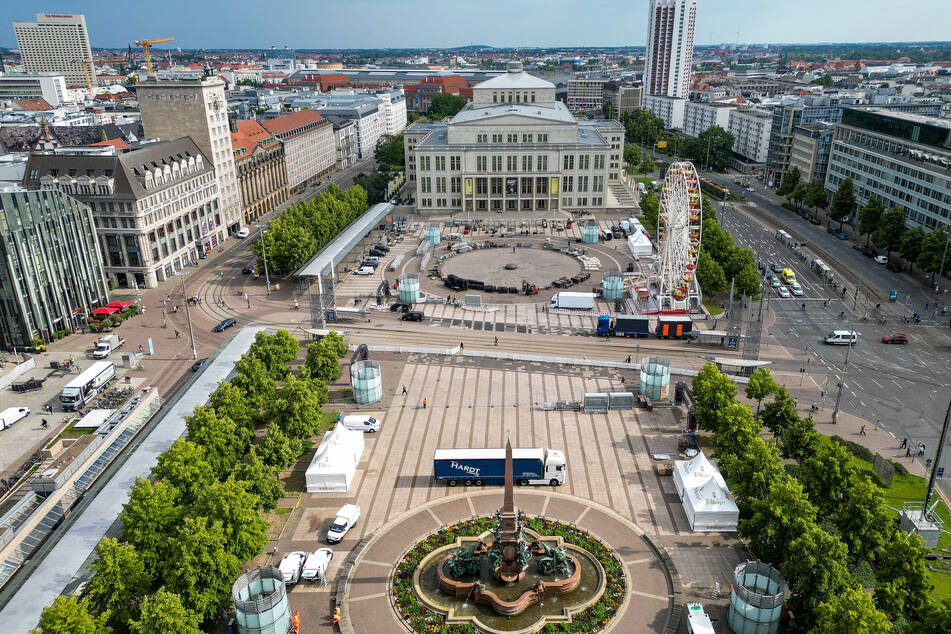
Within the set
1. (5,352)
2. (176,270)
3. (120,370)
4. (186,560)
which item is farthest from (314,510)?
(176,270)

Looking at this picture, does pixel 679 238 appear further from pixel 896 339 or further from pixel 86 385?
pixel 86 385

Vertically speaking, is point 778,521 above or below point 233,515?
below

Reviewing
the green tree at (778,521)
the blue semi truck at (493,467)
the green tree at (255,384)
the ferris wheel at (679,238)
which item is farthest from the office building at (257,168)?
the green tree at (778,521)

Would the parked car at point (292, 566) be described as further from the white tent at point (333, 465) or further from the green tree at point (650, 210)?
the green tree at point (650, 210)

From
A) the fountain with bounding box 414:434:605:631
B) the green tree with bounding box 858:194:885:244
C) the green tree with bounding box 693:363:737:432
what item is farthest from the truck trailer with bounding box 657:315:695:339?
the green tree with bounding box 858:194:885:244

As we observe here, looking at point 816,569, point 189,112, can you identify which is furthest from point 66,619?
point 189,112

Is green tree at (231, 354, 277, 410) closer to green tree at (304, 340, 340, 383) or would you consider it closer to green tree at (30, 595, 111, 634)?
green tree at (304, 340, 340, 383)
